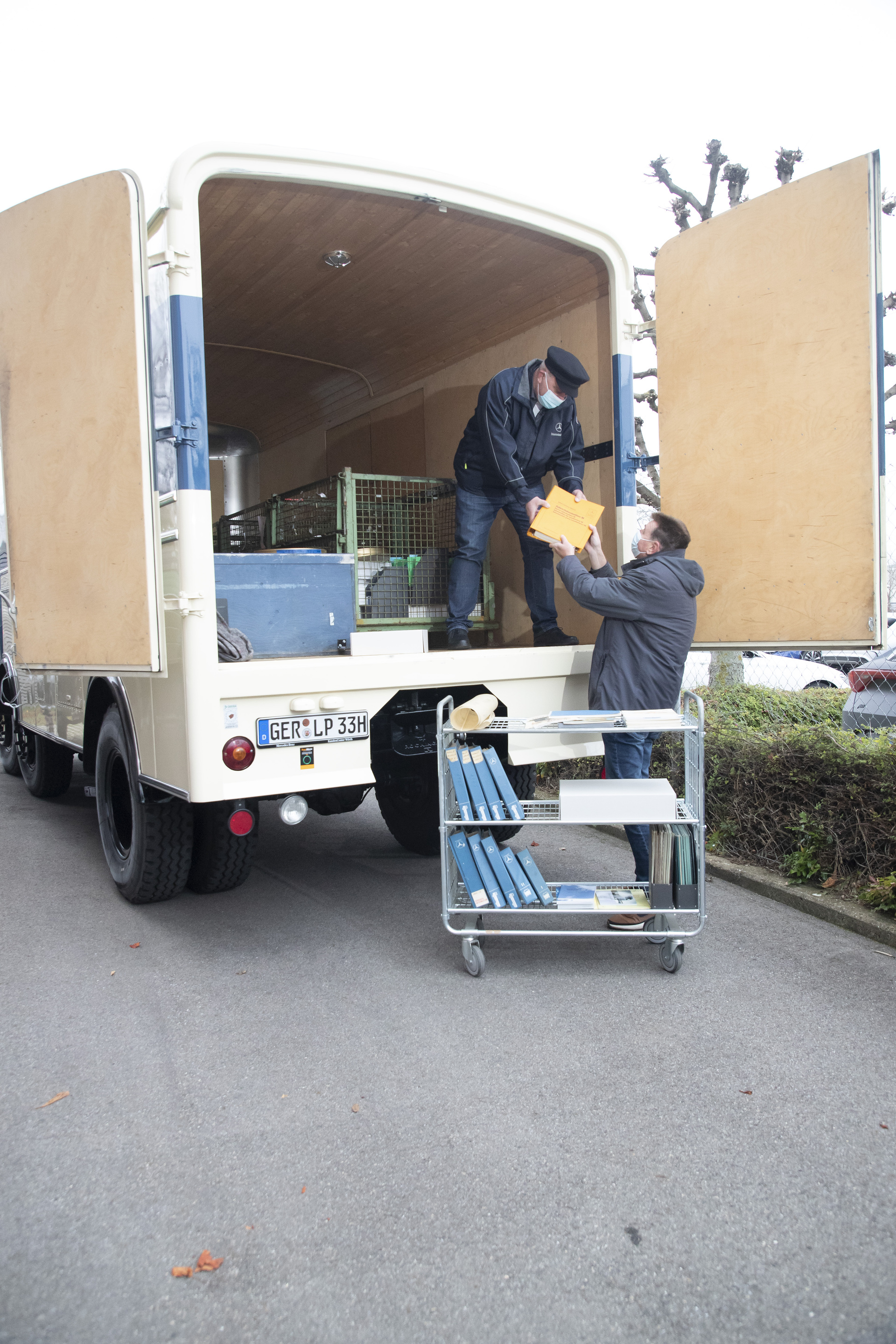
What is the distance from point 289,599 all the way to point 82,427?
1179 millimetres

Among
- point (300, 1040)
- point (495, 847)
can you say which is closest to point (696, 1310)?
point (300, 1040)

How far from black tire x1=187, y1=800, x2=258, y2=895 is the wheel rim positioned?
1.13ft

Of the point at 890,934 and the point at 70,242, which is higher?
the point at 70,242

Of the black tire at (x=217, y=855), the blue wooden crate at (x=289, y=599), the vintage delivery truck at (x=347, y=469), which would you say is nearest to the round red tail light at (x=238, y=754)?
the vintage delivery truck at (x=347, y=469)

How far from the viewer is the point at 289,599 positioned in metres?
4.28

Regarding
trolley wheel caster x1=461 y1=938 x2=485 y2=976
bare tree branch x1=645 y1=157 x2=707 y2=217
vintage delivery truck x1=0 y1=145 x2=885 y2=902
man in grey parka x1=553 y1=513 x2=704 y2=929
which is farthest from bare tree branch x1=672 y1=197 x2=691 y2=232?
trolley wheel caster x1=461 y1=938 x2=485 y2=976

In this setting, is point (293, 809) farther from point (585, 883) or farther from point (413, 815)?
point (413, 815)

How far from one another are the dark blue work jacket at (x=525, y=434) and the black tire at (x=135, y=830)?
88.9 inches

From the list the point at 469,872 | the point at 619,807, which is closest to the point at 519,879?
the point at 469,872

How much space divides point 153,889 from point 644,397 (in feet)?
25.0

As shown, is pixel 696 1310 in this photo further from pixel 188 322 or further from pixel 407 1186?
pixel 188 322

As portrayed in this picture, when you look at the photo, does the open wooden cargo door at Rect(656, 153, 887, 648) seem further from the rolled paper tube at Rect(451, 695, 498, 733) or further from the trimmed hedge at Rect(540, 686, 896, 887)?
the rolled paper tube at Rect(451, 695, 498, 733)

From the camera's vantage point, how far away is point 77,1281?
1926 mm

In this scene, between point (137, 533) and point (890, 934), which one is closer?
point (137, 533)
